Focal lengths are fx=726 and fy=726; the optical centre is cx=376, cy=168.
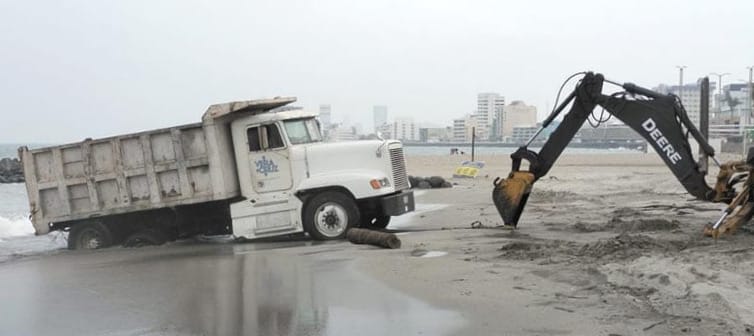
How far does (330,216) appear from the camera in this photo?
14.1 metres

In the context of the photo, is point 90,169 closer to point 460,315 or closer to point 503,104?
point 460,315

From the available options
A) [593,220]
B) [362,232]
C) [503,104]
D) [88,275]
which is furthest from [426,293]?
[503,104]

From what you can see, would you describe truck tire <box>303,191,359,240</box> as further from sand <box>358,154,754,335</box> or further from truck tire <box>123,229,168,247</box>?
truck tire <box>123,229,168,247</box>

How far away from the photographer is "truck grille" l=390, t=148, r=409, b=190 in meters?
14.6

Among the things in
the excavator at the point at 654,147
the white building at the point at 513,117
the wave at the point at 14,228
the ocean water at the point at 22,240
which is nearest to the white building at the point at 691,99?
the excavator at the point at 654,147

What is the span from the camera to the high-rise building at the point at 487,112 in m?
151

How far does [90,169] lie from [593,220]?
10.6 metres

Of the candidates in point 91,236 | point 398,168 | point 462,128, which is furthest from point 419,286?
point 462,128

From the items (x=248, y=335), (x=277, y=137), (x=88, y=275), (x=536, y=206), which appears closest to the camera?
(x=248, y=335)

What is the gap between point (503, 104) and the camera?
158 metres

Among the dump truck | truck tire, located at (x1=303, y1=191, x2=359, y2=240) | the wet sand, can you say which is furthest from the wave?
truck tire, located at (x1=303, y1=191, x2=359, y2=240)

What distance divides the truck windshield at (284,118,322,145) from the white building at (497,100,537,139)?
423ft

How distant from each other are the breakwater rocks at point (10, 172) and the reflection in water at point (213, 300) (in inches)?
1793

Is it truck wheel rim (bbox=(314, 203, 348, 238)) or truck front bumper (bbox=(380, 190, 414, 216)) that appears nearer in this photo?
truck wheel rim (bbox=(314, 203, 348, 238))
